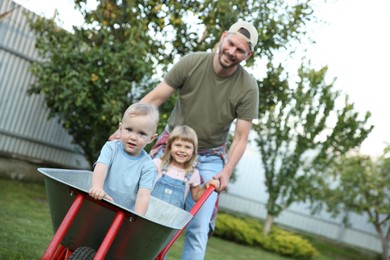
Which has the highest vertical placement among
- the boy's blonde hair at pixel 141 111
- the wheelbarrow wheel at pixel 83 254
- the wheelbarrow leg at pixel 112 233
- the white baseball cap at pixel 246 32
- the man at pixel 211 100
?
the white baseball cap at pixel 246 32

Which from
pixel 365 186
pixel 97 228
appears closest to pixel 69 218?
pixel 97 228

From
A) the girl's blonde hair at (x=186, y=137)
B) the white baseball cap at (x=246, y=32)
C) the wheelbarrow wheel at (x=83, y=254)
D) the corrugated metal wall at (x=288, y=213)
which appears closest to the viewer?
the wheelbarrow wheel at (x=83, y=254)

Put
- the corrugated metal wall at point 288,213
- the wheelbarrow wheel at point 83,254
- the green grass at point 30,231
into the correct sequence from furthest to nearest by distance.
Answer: the corrugated metal wall at point 288,213, the green grass at point 30,231, the wheelbarrow wheel at point 83,254

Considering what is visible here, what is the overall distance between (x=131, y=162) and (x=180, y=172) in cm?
87

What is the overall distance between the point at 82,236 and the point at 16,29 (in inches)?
201

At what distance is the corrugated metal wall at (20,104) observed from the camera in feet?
24.5

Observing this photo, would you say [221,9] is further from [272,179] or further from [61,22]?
[272,179]

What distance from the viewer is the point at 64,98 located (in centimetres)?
744

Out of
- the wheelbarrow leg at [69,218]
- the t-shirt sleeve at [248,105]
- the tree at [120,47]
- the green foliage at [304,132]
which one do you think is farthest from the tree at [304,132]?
the wheelbarrow leg at [69,218]

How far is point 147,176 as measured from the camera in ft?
10.4

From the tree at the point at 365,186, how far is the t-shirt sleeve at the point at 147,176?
27.5ft

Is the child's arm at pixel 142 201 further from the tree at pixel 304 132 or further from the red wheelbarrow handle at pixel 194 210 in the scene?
the tree at pixel 304 132

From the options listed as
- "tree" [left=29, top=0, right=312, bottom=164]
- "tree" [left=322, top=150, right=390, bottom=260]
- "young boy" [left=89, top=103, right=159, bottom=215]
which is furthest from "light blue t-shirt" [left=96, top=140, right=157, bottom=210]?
"tree" [left=322, top=150, right=390, bottom=260]

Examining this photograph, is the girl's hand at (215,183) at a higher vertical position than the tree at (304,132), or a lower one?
lower
